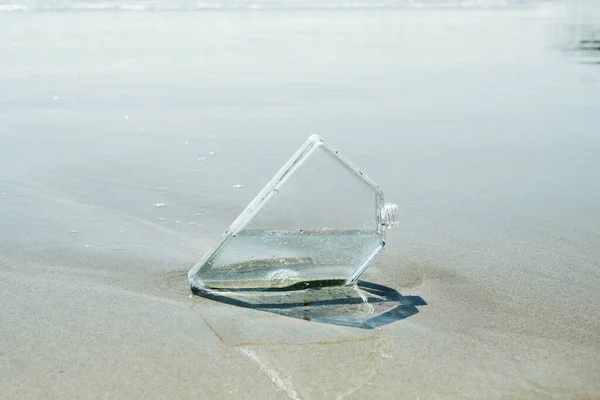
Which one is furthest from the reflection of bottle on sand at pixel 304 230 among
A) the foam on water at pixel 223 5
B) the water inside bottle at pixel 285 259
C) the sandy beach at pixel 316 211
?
the foam on water at pixel 223 5

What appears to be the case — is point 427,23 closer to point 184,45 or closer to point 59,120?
point 184,45

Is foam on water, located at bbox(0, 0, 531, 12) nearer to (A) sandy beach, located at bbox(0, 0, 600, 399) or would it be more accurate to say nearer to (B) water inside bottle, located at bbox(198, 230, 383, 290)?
(A) sandy beach, located at bbox(0, 0, 600, 399)

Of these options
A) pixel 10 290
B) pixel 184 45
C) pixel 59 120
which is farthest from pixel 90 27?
pixel 10 290

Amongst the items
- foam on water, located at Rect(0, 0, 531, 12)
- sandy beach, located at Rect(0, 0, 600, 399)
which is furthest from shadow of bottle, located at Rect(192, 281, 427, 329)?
foam on water, located at Rect(0, 0, 531, 12)

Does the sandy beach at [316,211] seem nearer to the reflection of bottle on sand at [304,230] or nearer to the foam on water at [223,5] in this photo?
the reflection of bottle on sand at [304,230]

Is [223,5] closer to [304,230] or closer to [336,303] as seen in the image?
[304,230]

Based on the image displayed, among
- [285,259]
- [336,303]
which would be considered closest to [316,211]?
[285,259]
